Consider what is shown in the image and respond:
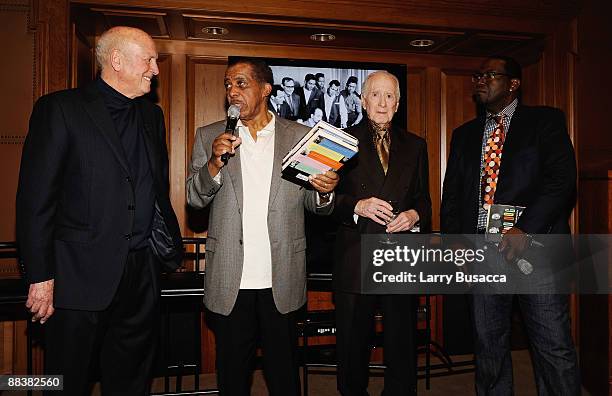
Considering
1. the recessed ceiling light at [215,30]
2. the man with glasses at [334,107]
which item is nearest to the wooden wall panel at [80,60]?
the recessed ceiling light at [215,30]

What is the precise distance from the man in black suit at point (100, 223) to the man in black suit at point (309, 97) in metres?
2.06

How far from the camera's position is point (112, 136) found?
1.97 meters

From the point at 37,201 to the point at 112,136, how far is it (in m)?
0.37

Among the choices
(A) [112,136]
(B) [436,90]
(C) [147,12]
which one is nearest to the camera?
(A) [112,136]

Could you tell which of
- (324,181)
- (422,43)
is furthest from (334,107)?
(324,181)

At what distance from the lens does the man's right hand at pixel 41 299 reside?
1.83 meters

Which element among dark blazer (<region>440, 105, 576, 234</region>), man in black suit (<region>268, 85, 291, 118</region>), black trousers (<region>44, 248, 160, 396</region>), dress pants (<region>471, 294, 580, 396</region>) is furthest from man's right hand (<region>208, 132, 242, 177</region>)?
man in black suit (<region>268, 85, 291, 118</region>)

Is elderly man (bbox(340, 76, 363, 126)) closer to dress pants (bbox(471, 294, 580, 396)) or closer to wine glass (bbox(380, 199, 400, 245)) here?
wine glass (bbox(380, 199, 400, 245))

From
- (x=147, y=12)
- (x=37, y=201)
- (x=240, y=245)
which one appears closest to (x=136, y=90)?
(x=37, y=201)

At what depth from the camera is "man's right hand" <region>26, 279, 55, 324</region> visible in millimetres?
1828

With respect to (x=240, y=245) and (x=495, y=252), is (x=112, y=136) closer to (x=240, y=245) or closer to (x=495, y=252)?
(x=240, y=245)

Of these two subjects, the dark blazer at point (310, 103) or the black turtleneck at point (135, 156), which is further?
the dark blazer at point (310, 103)

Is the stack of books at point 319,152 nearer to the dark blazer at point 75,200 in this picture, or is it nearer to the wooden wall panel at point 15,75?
the dark blazer at point 75,200

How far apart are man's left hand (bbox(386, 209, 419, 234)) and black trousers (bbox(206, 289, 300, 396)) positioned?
614 mm
